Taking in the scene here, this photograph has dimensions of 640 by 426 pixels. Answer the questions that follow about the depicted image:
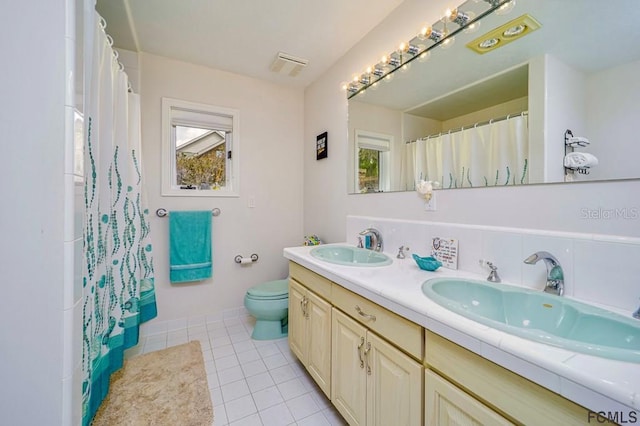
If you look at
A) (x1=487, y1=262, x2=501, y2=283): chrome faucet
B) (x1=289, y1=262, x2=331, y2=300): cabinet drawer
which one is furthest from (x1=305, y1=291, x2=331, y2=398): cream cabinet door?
(x1=487, y1=262, x2=501, y2=283): chrome faucet

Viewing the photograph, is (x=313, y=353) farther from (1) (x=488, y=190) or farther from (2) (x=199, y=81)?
(2) (x=199, y=81)

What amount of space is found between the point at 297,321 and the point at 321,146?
1.48m

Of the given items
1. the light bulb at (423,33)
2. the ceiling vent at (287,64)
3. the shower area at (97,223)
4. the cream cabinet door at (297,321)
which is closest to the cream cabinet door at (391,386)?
→ the cream cabinet door at (297,321)

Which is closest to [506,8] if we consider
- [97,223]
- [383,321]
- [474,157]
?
[474,157]

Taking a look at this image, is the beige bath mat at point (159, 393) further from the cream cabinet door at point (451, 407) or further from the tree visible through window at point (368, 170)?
the tree visible through window at point (368, 170)

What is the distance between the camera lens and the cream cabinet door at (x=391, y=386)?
0.81 meters

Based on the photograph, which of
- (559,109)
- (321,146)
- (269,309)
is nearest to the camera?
(559,109)

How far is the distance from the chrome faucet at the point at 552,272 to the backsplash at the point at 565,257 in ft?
0.07

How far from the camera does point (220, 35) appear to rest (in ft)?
5.97

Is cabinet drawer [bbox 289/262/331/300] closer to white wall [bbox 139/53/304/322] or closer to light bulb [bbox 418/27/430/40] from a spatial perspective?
white wall [bbox 139/53/304/322]

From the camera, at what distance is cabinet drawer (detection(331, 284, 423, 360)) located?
81 cm

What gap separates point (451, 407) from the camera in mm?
701

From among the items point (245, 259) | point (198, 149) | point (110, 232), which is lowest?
point (245, 259)

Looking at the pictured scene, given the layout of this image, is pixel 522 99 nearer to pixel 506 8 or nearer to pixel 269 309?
pixel 506 8
